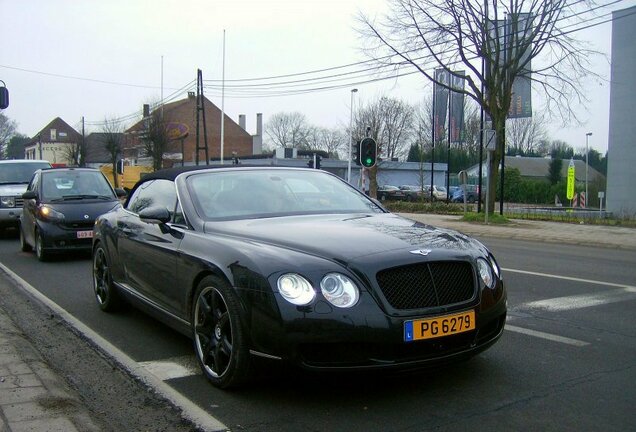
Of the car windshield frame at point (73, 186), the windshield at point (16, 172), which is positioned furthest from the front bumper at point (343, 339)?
the windshield at point (16, 172)

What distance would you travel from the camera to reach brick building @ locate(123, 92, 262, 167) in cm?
7212

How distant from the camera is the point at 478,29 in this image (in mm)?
23734

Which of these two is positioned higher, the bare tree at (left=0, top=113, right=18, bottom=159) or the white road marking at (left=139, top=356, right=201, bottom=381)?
the bare tree at (left=0, top=113, right=18, bottom=159)

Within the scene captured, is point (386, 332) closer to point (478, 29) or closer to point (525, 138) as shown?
point (478, 29)

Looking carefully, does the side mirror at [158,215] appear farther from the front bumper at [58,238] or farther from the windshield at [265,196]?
the front bumper at [58,238]

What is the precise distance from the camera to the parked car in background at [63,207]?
10594 mm

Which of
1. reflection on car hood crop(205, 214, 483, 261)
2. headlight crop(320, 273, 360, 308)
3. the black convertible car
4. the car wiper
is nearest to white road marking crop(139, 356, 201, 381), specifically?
the black convertible car

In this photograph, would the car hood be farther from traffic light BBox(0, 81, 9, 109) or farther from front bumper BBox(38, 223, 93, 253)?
front bumper BBox(38, 223, 93, 253)

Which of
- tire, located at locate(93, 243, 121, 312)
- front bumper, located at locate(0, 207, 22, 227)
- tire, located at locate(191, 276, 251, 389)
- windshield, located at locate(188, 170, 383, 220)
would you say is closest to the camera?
tire, located at locate(191, 276, 251, 389)

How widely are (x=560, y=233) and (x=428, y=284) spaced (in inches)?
604

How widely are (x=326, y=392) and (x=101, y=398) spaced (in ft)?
4.85

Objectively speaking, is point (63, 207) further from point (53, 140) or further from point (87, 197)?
point (53, 140)

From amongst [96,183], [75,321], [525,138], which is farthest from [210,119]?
[75,321]

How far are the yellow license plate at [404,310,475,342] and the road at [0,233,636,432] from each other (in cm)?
28
